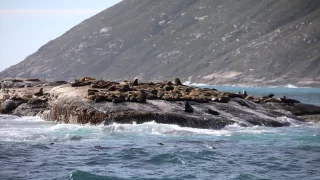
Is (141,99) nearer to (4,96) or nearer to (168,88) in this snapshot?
(168,88)

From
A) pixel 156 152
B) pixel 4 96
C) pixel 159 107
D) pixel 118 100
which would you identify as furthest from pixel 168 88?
pixel 156 152

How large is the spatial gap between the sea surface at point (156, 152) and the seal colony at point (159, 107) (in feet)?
4.18

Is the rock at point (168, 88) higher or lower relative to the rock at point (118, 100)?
higher

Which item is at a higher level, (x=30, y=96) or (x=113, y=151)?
(x=30, y=96)

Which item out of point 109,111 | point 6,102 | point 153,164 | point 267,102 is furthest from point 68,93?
point 153,164

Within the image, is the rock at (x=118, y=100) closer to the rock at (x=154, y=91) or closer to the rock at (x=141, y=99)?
the rock at (x=141, y=99)

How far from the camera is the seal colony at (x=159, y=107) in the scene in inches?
1743

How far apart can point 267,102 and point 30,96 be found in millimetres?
23254

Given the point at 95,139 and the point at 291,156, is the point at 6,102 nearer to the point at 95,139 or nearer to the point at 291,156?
the point at 95,139

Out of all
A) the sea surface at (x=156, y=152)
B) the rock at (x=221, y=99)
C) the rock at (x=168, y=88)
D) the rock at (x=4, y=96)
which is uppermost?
the rock at (x=168, y=88)

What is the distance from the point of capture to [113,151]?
33.4m

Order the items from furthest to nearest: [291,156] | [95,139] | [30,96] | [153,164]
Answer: [30,96] < [95,139] < [291,156] < [153,164]

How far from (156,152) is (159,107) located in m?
13.1

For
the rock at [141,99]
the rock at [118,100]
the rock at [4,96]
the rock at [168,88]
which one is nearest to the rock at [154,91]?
the rock at [168,88]
